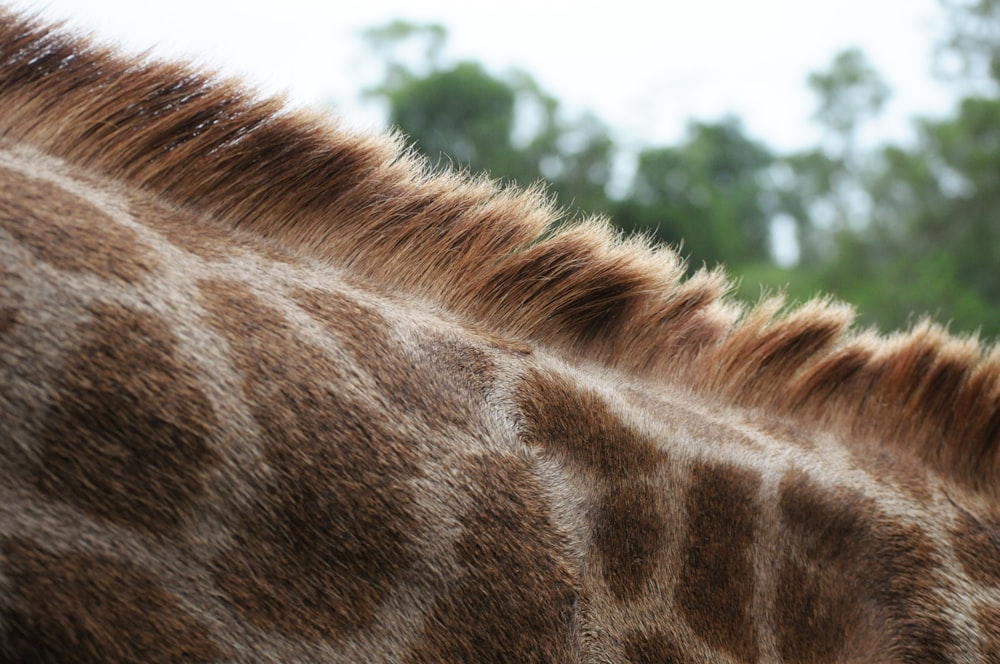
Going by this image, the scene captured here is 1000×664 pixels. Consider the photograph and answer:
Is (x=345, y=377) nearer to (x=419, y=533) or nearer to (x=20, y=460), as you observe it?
(x=419, y=533)

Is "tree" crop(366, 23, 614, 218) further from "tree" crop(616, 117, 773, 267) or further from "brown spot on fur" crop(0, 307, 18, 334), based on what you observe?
"brown spot on fur" crop(0, 307, 18, 334)

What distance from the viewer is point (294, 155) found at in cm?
117

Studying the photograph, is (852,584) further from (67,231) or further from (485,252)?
(67,231)

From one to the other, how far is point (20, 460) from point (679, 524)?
0.88 meters

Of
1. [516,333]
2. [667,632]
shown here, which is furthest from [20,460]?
[667,632]

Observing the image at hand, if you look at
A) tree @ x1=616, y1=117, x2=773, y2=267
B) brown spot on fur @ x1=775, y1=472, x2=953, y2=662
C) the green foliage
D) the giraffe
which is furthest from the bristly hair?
tree @ x1=616, y1=117, x2=773, y2=267

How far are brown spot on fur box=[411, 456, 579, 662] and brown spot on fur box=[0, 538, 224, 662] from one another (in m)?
0.29

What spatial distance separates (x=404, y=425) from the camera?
1047mm

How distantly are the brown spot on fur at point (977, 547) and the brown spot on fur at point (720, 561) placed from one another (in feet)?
1.34

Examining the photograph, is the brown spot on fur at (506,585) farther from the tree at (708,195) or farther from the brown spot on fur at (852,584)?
the tree at (708,195)

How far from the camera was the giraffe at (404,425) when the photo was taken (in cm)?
88

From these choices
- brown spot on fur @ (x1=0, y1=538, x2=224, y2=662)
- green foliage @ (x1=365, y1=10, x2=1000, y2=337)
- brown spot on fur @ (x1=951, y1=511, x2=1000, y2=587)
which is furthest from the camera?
green foliage @ (x1=365, y1=10, x2=1000, y2=337)

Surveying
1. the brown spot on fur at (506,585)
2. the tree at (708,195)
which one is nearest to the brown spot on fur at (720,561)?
the brown spot on fur at (506,585)

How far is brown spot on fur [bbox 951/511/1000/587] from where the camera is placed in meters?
1.36
